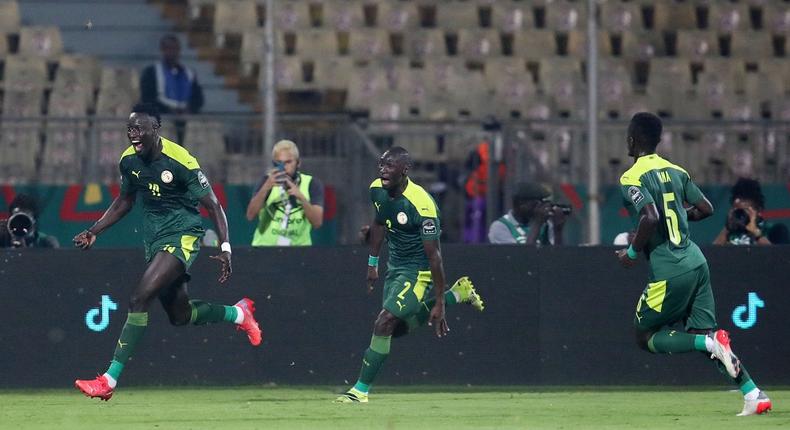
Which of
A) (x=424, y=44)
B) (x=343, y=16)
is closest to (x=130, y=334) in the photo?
(x=343, y=16)

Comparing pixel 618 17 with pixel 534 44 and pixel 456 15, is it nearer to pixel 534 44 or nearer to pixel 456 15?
pixel 534 44

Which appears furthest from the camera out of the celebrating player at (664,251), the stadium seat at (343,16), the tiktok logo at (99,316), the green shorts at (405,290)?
the stadium seat at (343,16)

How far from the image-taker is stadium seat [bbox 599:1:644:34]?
2075 cm

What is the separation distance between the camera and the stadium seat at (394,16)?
20.0 m

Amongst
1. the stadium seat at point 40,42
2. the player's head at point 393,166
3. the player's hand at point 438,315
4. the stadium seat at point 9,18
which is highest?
the stadium seat at point 9,18

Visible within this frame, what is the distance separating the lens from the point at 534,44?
800 inches

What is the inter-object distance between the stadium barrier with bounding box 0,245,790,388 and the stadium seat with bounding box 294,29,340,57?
6.55 metres

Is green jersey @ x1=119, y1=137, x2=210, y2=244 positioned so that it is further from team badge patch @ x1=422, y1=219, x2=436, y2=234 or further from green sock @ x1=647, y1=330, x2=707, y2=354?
green sock @ x1=647, y1=330, x2=707, y2=354

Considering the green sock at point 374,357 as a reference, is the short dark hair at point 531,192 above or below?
above

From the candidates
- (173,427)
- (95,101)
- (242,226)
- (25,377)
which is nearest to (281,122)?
(242,226)

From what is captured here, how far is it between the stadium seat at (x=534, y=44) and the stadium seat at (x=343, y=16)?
2012mm

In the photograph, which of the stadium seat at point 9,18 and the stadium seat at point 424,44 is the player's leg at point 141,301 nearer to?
the stadium seat at point 9,18

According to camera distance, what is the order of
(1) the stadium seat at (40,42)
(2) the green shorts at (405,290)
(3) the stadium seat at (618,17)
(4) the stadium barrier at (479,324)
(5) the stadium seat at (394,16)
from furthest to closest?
(3) the stadium seat at (618,17) → (5) the stadium seat at (394,16) → (1) the stadium seat at (40,42) → (4) the stadium barrier at (479,324) → (2) the green shorts at (405,290)

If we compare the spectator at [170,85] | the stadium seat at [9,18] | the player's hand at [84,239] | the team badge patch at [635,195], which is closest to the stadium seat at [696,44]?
the spectator at [170,85]
